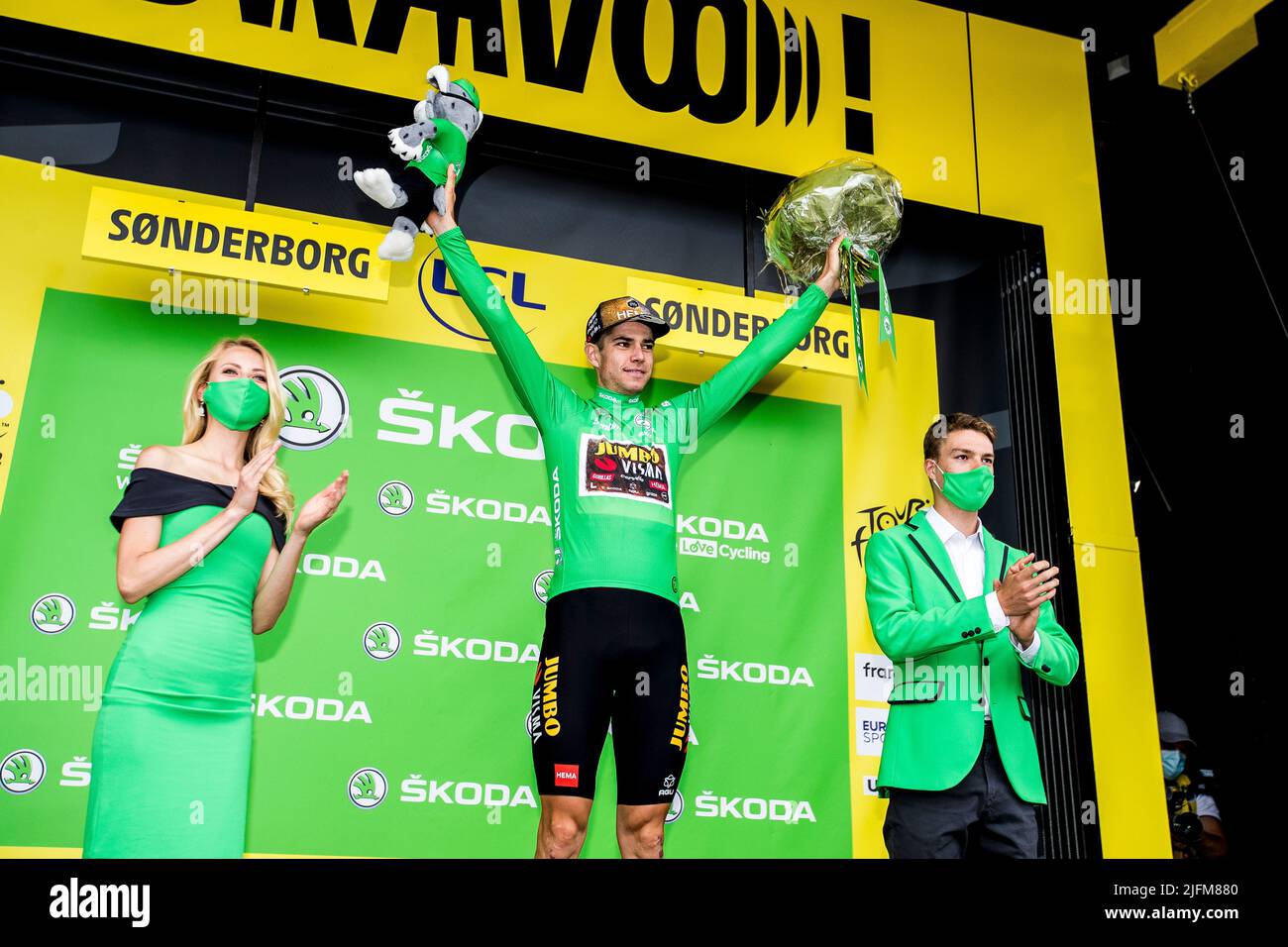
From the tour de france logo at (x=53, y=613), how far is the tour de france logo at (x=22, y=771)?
323mm

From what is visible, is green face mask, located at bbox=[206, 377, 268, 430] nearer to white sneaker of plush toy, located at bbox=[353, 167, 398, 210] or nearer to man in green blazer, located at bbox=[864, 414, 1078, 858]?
white sneaker of plush toy, located at bbox=[353, 167, 398, 210]

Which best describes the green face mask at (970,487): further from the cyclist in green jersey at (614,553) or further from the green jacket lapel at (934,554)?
the cyclist in green jersey at (614,553)

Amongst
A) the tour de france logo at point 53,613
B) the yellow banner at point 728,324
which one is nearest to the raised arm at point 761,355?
the yellow banner at point 728,324

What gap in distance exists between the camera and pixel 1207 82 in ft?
14.8

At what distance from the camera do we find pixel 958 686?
9.27 ft

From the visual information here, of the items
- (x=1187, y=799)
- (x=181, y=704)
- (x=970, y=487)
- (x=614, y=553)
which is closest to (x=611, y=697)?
(x=614, y=553)

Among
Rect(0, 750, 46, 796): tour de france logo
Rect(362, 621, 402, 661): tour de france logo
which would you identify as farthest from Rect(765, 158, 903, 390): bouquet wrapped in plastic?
Rect(0, 750, 46, 796): tour de france logo

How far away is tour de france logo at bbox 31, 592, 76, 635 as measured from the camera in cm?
297

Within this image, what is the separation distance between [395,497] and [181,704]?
100 cm
